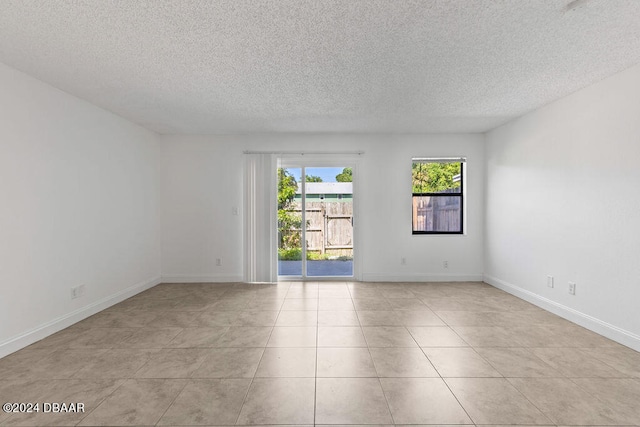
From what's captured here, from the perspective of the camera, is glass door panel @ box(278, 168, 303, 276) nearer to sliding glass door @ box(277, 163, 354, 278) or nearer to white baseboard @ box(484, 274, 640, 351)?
sliding glass door @ box(277, 163, 354, 278)

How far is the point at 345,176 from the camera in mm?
5055

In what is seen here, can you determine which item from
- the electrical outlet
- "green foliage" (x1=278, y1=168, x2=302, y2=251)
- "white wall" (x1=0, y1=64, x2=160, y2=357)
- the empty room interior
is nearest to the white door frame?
the empty room interior

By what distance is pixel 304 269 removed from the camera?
16.4 feet

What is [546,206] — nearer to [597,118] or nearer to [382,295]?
[597,118]

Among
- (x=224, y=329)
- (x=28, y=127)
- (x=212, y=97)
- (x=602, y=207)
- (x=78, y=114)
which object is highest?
(x=212, y=97)

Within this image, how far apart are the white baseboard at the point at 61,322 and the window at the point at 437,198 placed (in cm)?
461

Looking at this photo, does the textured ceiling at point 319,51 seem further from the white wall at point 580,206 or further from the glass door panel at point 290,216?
the glass door panel at point 290,216

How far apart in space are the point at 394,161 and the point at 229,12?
12.0ft

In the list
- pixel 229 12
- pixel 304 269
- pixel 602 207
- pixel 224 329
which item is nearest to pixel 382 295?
pixel 304 269

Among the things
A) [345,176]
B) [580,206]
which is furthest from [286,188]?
[580,206]

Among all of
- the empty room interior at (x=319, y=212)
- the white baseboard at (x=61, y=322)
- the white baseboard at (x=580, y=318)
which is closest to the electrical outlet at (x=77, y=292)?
the empty room interior at (x=319, y=212)

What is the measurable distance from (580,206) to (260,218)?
168 inches

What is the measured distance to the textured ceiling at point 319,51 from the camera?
187 centimetres

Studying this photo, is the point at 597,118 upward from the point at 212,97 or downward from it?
downward
